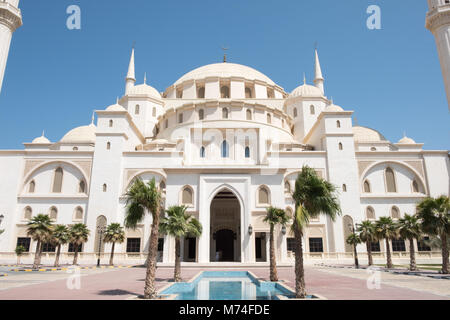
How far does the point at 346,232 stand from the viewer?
31000 millimetres

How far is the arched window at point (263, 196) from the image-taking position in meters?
28.4

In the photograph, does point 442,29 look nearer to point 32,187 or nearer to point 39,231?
point 39,231

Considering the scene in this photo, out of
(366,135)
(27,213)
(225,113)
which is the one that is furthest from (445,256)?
(27,213)

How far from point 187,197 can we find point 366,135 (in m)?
24.7

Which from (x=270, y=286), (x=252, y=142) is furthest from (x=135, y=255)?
(x=270, y=286)

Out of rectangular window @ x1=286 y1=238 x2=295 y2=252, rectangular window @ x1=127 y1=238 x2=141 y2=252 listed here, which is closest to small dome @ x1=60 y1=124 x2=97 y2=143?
rectangular window @ x1=127 y1=238 x2=141 y2=252

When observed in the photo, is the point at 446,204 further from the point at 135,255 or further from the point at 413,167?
the point at 135,255

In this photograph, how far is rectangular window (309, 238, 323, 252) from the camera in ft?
103

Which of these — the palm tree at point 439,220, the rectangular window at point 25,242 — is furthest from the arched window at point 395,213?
the rectangular window at point 25,242

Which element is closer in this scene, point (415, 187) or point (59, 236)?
point (59, 236)

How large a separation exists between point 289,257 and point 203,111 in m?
20.2

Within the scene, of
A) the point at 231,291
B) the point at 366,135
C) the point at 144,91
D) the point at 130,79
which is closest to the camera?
the point at 231,291

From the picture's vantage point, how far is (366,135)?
40312 millimetres

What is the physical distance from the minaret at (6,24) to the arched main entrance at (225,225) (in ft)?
70.0
